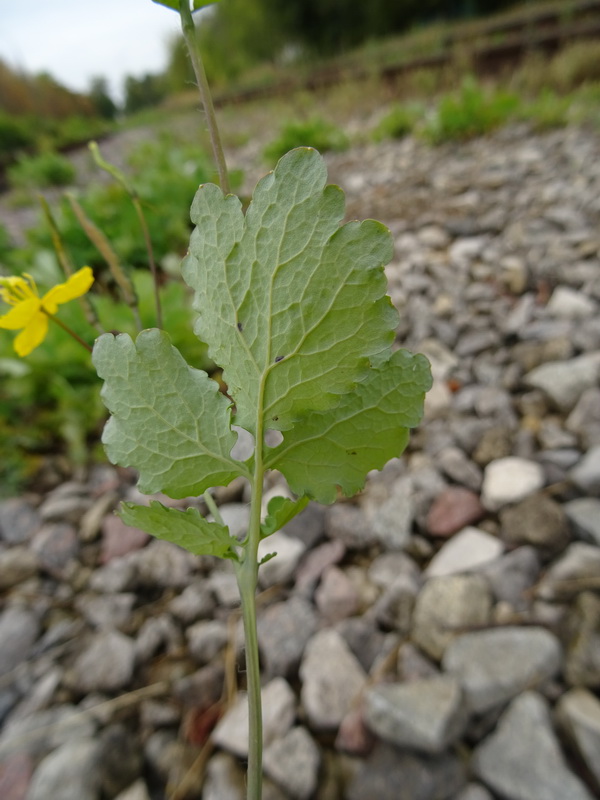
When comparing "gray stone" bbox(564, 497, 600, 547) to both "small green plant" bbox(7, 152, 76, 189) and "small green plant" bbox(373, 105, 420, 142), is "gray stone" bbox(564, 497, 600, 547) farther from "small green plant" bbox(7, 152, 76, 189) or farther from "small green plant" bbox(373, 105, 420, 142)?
"small green plant" bbox(7, 152, 76, 189)

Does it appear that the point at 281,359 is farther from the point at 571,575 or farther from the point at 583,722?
the point at 571,575

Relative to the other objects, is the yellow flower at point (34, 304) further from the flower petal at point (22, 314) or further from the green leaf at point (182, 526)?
the green leaf at point (182, 526)

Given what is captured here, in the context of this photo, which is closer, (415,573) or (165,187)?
(415,573)

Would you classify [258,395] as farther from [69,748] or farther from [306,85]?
[306,85]

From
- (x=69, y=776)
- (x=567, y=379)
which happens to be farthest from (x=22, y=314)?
(x=567, y=379)

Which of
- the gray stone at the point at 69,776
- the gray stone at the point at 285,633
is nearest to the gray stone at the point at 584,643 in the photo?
the gray stone at the point at 285,633

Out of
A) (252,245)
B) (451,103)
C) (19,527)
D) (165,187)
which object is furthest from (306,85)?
(252,245)
